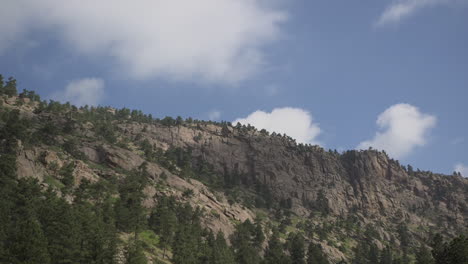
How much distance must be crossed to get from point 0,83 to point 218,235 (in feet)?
500

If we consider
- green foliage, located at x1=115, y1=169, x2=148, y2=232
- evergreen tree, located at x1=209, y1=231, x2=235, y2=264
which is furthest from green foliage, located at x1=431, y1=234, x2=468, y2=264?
green foliage, located at x1=115, y1=169, x2=148, y2=232

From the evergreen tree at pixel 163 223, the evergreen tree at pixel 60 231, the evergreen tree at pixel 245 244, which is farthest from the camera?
the evergreen tree at pixel 245 244

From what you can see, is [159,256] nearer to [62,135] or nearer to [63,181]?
[63,181]

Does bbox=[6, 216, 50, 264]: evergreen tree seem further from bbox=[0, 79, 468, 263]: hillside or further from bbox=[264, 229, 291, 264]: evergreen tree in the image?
bbox=[264, 229, 291, 264]: evergreen tree

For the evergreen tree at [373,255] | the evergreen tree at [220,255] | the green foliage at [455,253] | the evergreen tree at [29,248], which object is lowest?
the evergreen tree at [29,248]

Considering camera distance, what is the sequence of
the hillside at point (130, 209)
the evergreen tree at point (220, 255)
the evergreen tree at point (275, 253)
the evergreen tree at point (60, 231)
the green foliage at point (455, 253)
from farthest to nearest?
the evergreen tree at point (275, 253), the evergreen tree at point (220, 255), the hillside at point (130, 209), the green foliage at point (455, 253), the evergreen tree at point (60, 231)

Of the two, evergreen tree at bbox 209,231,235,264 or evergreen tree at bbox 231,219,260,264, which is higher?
evergreen tree at bbox 231,219,260,264

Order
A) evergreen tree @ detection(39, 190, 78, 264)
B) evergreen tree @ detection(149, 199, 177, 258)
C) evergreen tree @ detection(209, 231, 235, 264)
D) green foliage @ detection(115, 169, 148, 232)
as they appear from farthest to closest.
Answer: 1. evergreen tree @ detection(149, 199, 177, 258)
2. green foliage @ detection(115, 169, 148, 232)
3. evergreen tree @ detection(209, 231, 235, 264)
4. evergreen tree @ detection(39, 190, 78, 264)

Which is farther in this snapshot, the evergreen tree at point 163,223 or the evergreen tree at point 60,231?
the evergreen tree at point 163,223

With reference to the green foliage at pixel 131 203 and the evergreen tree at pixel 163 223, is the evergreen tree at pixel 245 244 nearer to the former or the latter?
the evergreen tree at pixel 163 223

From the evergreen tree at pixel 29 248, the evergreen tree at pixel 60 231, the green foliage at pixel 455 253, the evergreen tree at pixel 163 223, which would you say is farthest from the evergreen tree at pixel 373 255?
the evergreen tree at pixel 29 248

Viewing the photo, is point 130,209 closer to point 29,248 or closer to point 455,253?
point 29,248

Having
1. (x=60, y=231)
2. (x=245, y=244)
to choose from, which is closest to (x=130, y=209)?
(x=245, y=244)

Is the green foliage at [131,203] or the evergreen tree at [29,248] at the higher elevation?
the green foliage at [131,203]
